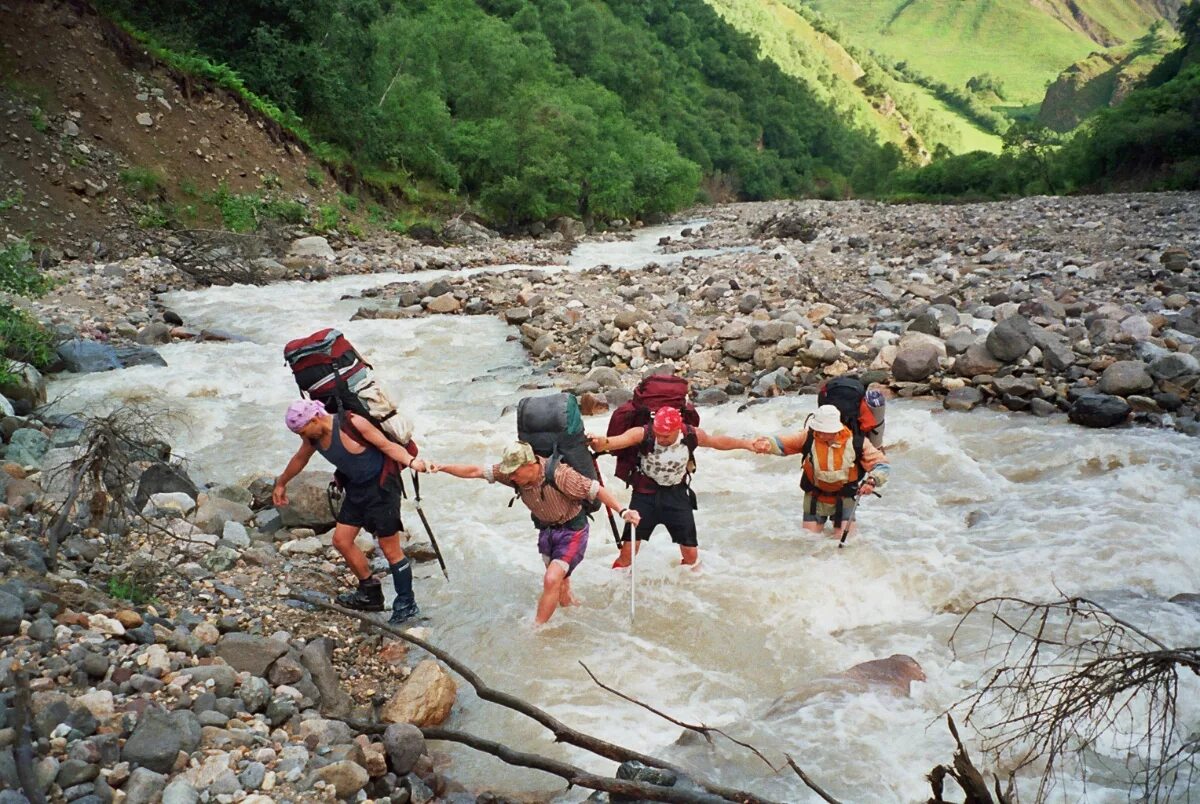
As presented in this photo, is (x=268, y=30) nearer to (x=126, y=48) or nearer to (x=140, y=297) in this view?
(x=126, y=48)

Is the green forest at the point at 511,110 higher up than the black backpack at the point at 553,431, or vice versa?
the green forest at the point at 511,110

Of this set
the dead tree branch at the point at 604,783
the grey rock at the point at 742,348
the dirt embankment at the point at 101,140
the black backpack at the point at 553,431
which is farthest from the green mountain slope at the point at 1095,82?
the dead tree branch at the point at 604,783

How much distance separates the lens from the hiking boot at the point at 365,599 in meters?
5.39

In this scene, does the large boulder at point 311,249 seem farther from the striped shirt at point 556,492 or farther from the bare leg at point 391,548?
the striped shirt at point 556,492

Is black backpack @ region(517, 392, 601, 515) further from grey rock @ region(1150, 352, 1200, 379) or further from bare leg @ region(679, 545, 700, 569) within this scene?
grey rock @ region(1150, 352, 1200, 379)

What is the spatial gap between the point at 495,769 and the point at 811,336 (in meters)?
8.25

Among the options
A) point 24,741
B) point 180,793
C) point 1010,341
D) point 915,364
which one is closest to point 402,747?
point 180,793

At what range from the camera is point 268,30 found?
23.8m

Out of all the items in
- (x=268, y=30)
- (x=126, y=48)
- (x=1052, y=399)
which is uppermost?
(x=268, y=30)

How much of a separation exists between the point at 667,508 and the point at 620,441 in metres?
0.65

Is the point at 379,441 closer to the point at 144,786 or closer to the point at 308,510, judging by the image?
the point at 308,510

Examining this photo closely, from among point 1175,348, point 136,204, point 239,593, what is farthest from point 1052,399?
point 136,204

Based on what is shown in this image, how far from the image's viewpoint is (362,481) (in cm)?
507

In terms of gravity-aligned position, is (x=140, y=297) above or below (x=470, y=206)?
below
